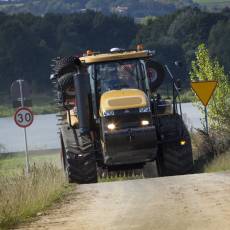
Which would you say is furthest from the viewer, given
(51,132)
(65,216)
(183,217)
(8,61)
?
(8,61)

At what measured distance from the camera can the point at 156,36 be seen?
3917 inches

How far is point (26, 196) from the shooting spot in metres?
14.4

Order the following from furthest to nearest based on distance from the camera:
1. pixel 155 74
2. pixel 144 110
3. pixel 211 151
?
pixel 211 151 → pixel 155 74 → pixel 144 110

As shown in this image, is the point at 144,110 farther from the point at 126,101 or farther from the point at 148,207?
the point at 148,207

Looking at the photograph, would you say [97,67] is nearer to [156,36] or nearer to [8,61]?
[8,61]

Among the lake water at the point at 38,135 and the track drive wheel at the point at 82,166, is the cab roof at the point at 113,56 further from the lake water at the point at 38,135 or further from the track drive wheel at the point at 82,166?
the lake water at the point at 38,135

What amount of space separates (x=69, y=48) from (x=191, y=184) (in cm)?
8304

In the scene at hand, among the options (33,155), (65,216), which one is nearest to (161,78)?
(65,216)

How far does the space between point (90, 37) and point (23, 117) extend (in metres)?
79.3

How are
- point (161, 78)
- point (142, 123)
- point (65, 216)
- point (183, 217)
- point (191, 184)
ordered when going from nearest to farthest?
point (183, 217) < point (65, 216) < point (191, 184) < point (142, 123) < point (161, 78)

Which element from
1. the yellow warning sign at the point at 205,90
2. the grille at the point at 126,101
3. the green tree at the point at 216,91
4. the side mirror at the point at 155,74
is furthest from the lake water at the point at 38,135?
the grille at the point at 126,101

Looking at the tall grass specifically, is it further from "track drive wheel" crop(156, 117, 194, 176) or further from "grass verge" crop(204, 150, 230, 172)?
"grass verge" crop(204, 150, 230, 172)

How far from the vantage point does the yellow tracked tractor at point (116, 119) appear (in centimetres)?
1997

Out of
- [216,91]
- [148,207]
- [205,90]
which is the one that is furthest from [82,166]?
[216,91]
